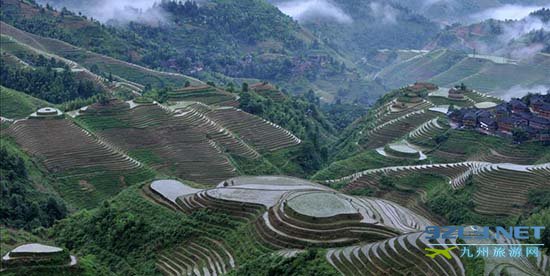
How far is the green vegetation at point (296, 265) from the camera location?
23938 millimetres

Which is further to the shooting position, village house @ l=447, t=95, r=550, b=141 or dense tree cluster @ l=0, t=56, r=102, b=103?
dense tree cluster @ l=0, t=56, r=102, b=103

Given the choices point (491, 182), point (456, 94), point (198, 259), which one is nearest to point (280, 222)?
point (198, 259)

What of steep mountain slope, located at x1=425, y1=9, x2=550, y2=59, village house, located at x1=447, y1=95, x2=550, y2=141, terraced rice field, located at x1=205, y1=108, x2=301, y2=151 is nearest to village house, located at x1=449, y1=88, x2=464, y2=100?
village house, located at x1=447, y1=95, x2=550, y2=141

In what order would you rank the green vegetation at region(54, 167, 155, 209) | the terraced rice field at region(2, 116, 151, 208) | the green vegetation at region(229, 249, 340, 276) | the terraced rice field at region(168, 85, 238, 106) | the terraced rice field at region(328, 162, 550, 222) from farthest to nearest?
the terraced rice field at region(168, 85, 238, 106) < the terraced rice field at region(2, 116, 151, 208) < the green vegetation at region(54, 167, 155, 209) < the terraced rice field at region(328, 162, 550, 222) < the green vegetation at region(229, 249, 340, 276)

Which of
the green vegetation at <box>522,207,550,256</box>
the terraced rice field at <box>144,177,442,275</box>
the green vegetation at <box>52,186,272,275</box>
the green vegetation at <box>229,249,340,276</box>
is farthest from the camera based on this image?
the green vegetation at <box>52,186,272,275</box>

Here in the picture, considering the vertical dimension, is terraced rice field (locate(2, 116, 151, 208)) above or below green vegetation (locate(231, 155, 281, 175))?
below

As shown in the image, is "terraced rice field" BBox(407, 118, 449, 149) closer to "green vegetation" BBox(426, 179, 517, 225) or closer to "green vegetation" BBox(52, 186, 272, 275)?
"green vegetation" BBox(426, 179, 517, 225)

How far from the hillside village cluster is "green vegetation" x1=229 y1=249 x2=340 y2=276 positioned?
24.9 m

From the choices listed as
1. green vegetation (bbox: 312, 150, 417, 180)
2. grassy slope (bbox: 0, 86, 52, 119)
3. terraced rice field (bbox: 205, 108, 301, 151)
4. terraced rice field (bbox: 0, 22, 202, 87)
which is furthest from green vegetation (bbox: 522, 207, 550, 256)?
terraced rice field (bbox: 0, 22, 202, 87)

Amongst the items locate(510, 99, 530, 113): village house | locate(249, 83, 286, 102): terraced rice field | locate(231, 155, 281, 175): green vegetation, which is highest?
locate(510, 99, 530, 113): village house

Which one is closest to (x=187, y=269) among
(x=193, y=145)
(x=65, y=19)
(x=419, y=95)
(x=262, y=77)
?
(x=193, y=145)

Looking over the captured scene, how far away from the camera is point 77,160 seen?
144 ft

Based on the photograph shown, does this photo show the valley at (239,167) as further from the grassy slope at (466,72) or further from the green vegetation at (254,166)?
the grassy slope at (466,72)

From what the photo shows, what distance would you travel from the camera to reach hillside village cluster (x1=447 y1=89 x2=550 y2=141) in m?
45.3
